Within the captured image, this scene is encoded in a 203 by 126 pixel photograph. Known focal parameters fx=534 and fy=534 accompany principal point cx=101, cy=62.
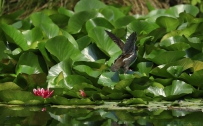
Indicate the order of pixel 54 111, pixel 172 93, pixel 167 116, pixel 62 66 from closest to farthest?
pixel 167 116 < pixel 54 111 < pixel 172 93 < pixel 62 66

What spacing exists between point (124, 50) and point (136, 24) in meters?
0.89

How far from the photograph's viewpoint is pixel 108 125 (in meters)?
3.68

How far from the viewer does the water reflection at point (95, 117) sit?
377 cm

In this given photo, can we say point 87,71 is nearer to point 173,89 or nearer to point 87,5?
point 173,89

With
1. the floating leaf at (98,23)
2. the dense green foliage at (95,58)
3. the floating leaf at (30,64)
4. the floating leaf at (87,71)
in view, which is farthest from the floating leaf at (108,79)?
the floating leaf at (98,23)

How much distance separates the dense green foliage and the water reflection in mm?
247

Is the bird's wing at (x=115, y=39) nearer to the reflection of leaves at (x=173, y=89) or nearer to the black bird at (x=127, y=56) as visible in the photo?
the black bird at (x=127, y=56)

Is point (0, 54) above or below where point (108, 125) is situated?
below

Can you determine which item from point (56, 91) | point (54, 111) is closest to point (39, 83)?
point (56, 91)

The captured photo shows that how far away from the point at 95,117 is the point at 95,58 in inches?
60.1

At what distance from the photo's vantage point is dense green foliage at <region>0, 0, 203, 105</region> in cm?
477

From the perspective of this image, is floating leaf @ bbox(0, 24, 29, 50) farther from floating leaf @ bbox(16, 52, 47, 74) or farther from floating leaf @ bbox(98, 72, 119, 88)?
floating leaf @ bbox(98, 72, 119, 88)

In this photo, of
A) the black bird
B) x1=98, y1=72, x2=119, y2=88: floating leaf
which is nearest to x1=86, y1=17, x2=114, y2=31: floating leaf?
the black bird

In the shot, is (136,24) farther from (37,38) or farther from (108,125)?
(108,125)
